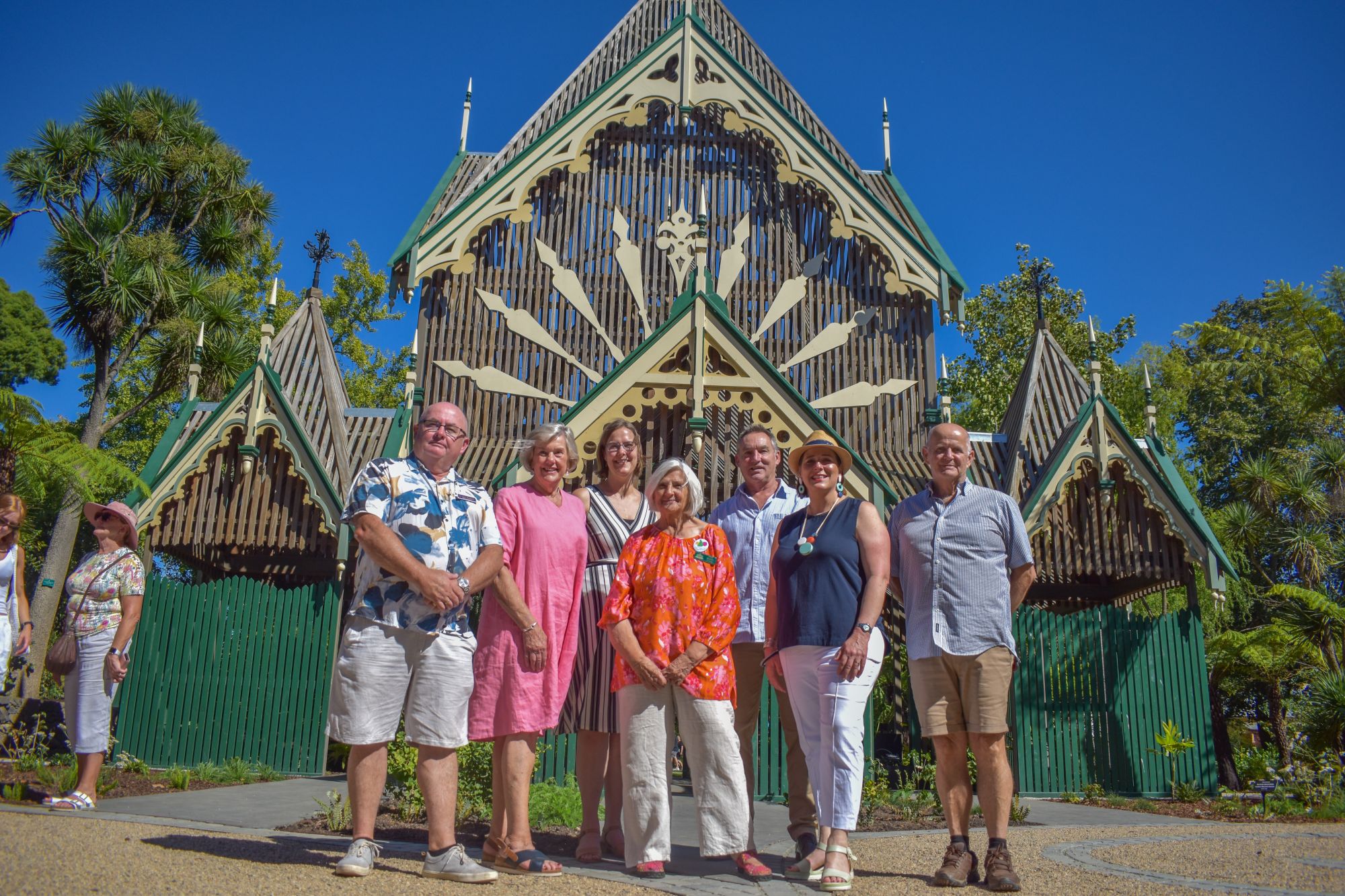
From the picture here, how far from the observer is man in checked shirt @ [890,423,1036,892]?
447 centimetres

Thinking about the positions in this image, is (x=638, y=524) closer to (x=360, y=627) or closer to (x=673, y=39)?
(x=360, y=627)

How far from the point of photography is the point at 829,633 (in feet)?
14.6

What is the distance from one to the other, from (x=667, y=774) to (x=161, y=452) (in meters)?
8.21

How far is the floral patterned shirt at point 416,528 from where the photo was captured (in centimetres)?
418

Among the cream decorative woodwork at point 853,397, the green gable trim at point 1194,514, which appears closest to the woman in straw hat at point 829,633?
the green gable trim at point 1194,514

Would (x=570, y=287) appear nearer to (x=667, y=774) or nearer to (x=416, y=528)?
(x=416, y=528)

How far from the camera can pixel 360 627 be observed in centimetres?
414

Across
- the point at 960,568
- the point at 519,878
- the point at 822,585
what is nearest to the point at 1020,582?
the point at 960,568

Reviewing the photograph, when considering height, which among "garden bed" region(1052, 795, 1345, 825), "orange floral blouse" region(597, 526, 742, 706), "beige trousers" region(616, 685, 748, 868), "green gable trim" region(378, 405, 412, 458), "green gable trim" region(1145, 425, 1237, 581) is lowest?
"garden bed" region(1052, 795, 1345, 825)

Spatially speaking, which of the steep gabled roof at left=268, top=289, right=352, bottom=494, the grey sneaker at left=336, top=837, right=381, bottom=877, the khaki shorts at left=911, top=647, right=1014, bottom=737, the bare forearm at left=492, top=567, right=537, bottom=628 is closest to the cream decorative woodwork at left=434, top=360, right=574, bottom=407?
the steep gabled roof at left=268, top=289, right=352, bottom=494

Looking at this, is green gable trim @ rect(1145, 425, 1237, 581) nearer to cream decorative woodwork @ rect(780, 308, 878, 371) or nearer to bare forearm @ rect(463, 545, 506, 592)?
cream decorative woodwork @ rect(780, 308, 878, 371)

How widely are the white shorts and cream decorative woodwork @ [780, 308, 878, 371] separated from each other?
8.68 metres

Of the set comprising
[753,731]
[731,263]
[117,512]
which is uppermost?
[731,263]

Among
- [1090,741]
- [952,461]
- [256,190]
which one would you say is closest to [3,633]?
[952,461]
